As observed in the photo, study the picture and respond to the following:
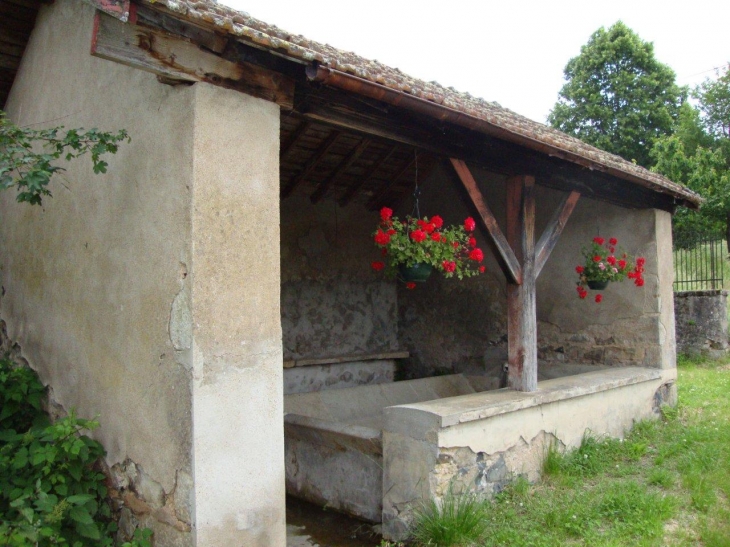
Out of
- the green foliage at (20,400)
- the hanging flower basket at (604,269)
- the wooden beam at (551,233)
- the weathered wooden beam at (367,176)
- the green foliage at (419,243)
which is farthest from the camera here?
the weathered wooden beam at (367,176)

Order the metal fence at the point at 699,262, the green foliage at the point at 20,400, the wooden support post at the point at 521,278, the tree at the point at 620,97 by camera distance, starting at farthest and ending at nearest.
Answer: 1. the tree at the point at 620,97
2. the metal fence at the point at 699,262
3. the wooden support post at the point at 521,278
4. the green foliage at the point at 20,400

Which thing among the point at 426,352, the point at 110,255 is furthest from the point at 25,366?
the point at 426,352

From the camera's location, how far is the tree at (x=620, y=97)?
16.2 metres

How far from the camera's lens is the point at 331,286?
7289 millimetres

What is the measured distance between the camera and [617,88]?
16781mm

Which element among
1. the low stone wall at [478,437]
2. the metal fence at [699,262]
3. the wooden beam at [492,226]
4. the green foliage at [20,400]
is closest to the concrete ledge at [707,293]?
the metal fence at [699,262]

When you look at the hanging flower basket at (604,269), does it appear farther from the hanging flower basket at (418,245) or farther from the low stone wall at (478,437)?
the hanging flower basket at (418,245)

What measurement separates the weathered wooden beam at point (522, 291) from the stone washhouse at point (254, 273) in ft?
0.06

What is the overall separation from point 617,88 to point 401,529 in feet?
52.8

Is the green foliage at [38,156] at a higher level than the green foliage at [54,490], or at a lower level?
higher

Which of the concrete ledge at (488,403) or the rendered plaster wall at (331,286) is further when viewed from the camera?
the rendered plaster wall at (331,286)

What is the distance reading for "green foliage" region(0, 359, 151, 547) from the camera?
8.86ft

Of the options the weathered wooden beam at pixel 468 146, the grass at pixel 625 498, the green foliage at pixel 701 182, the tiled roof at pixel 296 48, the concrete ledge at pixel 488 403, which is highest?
the green foliage at pixel 701 182

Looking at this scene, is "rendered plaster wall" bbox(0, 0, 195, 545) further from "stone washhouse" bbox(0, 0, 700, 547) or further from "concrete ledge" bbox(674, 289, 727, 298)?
"concrete ledge" bbox(674, 289, 727, 298)
